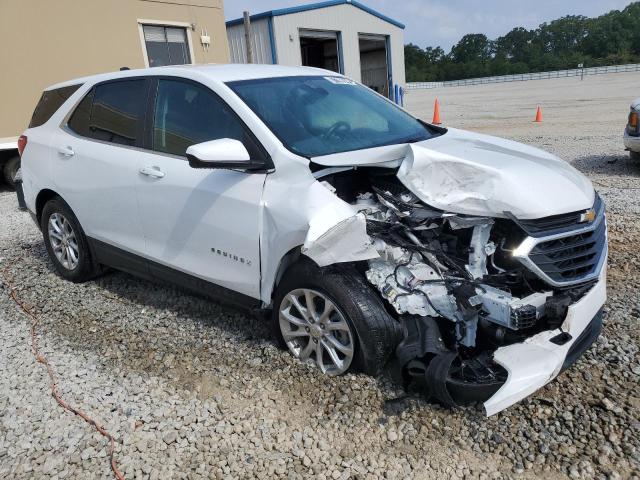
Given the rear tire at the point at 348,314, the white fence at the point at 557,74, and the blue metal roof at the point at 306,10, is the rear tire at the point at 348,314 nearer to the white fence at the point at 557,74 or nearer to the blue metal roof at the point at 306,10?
the blue metal roof at the point at 306,10

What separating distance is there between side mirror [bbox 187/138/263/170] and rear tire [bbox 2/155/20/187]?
8.93 metres

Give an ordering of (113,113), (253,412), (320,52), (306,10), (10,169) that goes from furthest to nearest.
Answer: (320,52) < (306,10) < (10,169) < (113,113) < (253,412)

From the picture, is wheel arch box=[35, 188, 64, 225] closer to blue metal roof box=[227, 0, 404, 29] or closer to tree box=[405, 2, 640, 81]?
blue metal roof box=[227, 0, 404, 29]

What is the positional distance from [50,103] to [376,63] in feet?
74.8

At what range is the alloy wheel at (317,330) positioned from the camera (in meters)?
3.02

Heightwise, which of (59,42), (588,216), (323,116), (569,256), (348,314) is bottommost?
(348,314)

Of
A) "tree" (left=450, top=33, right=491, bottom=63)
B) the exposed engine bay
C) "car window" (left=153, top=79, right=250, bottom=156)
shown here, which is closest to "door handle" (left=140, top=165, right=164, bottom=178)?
"car window" (left=153, top=79, right=250, bottom=156)

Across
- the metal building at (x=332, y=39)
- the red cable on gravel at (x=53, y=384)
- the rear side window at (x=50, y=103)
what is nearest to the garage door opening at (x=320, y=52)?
the metal building at (x=332, y=39)

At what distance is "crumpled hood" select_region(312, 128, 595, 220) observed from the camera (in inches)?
107

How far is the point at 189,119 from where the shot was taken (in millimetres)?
3627

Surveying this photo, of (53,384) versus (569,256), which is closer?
(569,256)

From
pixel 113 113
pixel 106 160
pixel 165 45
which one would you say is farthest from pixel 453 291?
pixel 165 45

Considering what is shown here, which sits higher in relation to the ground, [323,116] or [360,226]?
[323,116]

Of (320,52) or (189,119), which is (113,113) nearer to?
(189,119)
